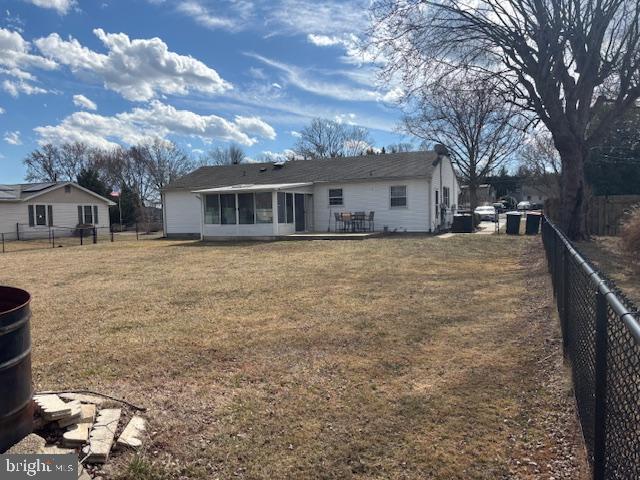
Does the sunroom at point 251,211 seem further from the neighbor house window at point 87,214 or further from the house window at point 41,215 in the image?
the neighbor house window at point 87,214

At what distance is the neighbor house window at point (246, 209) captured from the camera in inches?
833

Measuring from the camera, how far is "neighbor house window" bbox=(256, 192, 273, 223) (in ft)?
68.2

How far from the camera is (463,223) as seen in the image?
22141mm

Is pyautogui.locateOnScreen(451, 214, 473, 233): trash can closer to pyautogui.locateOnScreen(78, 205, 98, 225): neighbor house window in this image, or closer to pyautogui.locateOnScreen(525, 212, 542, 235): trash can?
pyautogui.locateOnScreen(525, 212, 542, 235): trash can

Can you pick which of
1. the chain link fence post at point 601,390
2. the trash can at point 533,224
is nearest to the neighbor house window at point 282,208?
the trash can at point 533,224

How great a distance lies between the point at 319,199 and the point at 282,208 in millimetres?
3097

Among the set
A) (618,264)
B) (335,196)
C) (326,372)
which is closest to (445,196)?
(335,196)

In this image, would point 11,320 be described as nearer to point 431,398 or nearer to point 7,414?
point 7,414

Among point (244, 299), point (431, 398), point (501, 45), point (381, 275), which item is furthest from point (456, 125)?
point (431, 398)

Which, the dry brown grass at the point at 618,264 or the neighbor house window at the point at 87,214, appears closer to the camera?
the dry brown grass at the point at 618,264

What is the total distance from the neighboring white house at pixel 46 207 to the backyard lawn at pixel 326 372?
854 inches

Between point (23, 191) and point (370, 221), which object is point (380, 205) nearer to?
point (370, 221)

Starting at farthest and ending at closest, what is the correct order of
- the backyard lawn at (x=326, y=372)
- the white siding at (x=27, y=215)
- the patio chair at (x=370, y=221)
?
the white siding at (x=27, y=215)
the patio chair at (x=370, y=221)
the backyard lawn at (x=326, y=372)

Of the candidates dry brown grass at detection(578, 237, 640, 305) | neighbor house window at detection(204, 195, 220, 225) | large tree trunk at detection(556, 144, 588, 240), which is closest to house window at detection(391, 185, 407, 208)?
large tree trunk at detection(556, 144, 588, 240)
